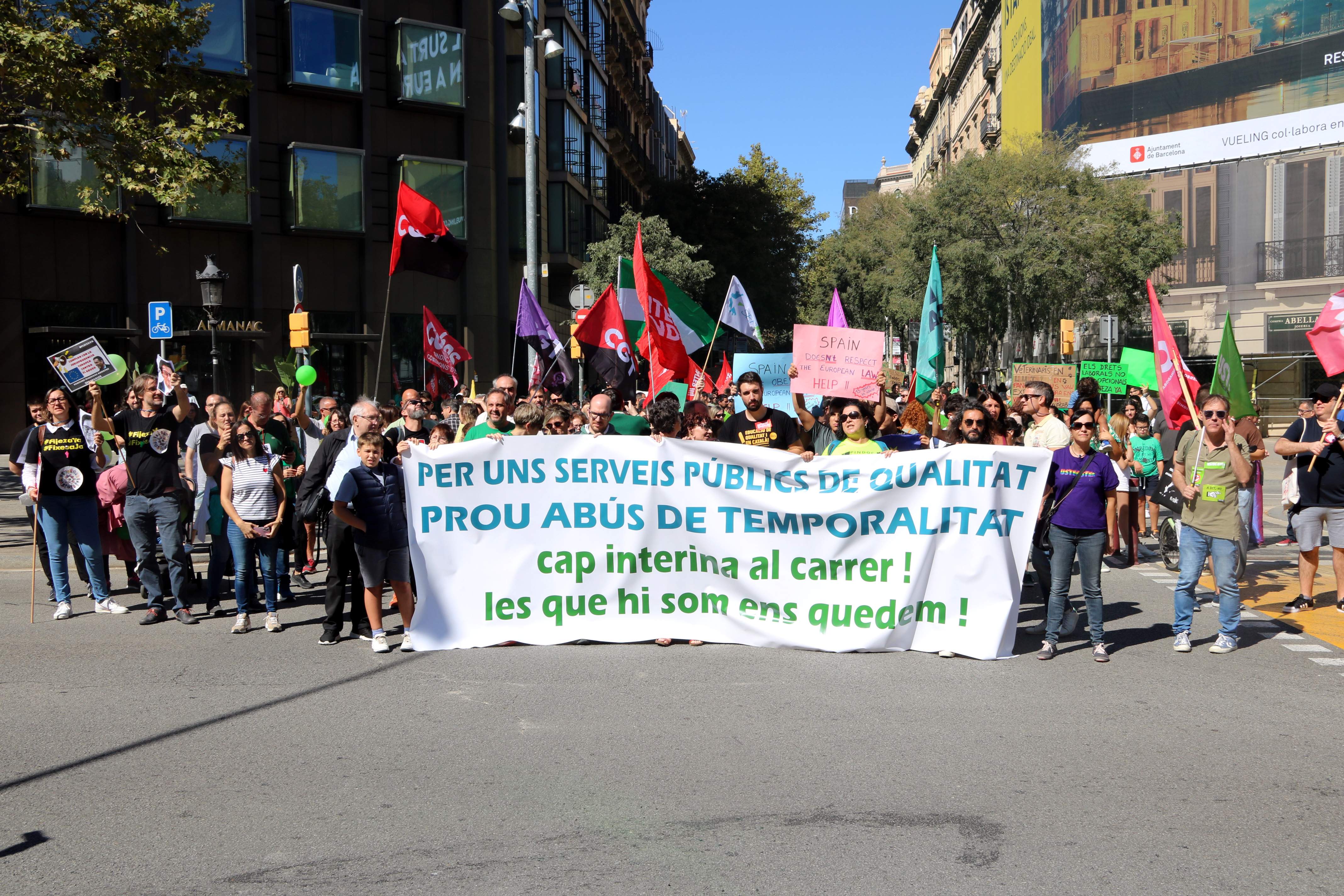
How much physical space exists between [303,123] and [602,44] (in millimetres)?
24234

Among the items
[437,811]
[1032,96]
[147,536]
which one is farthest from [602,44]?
[437,811]

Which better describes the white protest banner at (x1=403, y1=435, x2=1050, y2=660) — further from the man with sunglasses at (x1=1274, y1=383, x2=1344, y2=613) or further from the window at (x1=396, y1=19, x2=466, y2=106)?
the window at (x1=396, y1=19, x2=466, y2=106)

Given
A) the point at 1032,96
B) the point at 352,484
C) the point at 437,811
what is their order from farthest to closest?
the point at 1032,96 < the point at 352,484 < the point at 437,811

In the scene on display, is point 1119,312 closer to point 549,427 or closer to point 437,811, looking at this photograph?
point 549,427

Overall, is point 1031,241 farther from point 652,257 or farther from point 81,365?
point 81,365

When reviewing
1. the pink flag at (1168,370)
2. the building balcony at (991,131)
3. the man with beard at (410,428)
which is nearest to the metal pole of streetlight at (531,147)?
the man with beard at (410,428)

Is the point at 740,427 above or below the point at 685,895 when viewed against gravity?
above

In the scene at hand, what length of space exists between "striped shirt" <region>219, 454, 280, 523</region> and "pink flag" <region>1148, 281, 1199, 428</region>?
21.9 ft

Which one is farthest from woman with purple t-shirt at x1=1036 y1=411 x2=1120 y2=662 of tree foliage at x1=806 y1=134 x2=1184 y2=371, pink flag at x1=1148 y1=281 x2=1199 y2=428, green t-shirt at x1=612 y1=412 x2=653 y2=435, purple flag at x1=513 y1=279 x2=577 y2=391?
tree foliage at x1=806 y1=134 x2=1184 y2=371

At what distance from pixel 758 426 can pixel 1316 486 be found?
471 centimetres

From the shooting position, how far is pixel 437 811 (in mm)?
4887

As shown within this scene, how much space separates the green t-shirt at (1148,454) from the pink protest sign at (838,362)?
4599 mm

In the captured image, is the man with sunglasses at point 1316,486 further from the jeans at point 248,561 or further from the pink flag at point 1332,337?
the jeans at point 248,561

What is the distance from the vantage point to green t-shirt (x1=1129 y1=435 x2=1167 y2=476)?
1309 cm
